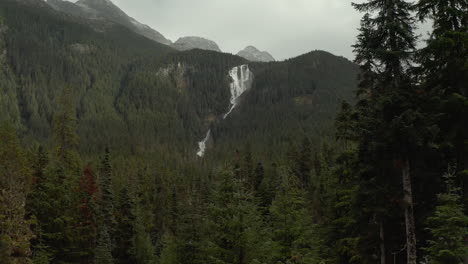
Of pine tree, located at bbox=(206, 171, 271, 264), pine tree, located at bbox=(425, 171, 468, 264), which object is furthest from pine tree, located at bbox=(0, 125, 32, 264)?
pine tree, located at bbox=(425, 171, 468, 264)

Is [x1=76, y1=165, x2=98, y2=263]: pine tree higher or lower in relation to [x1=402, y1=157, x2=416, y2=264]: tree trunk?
lower

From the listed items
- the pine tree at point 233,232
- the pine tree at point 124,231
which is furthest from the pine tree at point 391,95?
the pine tree at point 124,231

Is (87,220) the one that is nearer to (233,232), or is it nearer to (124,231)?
(124,231)

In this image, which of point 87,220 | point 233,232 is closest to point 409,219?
point 233,232

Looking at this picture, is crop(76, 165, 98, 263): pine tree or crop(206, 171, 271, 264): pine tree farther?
crop(76, 165, 98, 263): pine tree

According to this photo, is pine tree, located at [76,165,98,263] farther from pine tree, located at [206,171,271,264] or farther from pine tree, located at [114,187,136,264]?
pine tree, located at [206,171,271,264]

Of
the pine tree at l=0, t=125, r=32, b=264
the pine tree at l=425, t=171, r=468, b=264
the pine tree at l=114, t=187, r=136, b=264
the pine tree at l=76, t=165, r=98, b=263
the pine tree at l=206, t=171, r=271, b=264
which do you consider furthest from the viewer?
the pine tree at l=114, t=187, r=136, b=264

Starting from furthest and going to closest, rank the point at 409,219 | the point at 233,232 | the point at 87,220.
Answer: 1. the point at 87,220
2. the point at 233,232
3. the point at 409,219

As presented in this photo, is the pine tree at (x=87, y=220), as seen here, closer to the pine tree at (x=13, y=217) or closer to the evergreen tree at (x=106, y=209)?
the evergreen tree at (x=106, y=209)

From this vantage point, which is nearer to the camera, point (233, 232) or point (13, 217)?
point (233, 232)

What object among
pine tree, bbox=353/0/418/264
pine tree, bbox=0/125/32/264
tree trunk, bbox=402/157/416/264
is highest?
pine tree, bbox=353/0/418/264

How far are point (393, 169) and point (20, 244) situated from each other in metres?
23.7

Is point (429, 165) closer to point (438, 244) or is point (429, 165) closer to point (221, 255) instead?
point (438, 244)

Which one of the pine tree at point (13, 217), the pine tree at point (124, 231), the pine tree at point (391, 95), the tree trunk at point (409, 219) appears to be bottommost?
the pine tree at point (124, 231)
